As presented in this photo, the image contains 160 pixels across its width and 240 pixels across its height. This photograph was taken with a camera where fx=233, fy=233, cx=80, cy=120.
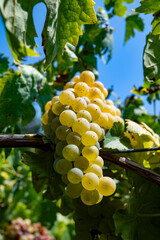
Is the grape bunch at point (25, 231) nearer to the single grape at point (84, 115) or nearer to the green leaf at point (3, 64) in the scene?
the green leaf at point (3, 64)

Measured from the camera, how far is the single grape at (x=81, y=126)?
63 centimetres

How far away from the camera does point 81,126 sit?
63 cm

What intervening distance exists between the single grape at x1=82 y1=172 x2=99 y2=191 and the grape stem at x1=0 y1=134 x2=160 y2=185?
12 cm

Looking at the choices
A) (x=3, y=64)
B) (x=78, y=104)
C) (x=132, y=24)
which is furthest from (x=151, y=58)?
(x=132, y=24)

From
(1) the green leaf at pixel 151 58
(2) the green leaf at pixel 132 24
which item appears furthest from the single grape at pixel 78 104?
(2) the green leaf at pixel 132 24

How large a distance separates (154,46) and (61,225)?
7.75 ft

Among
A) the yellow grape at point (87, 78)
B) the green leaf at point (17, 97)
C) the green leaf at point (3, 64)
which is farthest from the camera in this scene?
the green leaf at point (3, 64)

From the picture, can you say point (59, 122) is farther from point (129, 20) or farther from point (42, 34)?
point (129, 20)

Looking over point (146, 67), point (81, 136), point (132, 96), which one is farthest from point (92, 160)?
point (132, 96)

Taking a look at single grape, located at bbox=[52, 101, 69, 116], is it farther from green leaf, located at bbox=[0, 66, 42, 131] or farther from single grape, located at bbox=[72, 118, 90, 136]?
green leaf, located at bbox=[0, 66, 42, 131]

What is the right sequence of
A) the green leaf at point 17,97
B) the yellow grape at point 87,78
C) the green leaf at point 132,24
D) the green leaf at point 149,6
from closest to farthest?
the green leaf at point 149,6, the yellow grape at point 87,78, the green leaf at point 17,97, the green leaf at point 132,24

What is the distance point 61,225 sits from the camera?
2.58 meters

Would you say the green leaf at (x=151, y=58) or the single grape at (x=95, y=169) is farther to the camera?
the green leaf at (x=151, y=58)

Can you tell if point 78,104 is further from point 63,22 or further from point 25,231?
point 25,231
